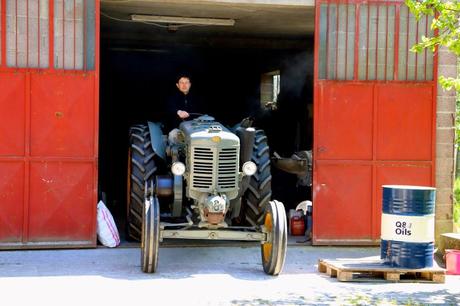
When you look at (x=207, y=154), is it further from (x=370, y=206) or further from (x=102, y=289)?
(x=370, y=206)

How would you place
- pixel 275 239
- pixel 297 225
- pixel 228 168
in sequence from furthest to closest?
pixel 297 225, pixel 228 168, pixel 275 239

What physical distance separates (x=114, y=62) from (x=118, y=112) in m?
1.32

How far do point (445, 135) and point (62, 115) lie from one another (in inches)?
220

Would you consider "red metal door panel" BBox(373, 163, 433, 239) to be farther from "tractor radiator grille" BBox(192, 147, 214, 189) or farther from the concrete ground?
"tractor radiator grille" BBox(192, 147, 214, 189)

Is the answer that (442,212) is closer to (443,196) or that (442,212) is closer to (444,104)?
(443,196)

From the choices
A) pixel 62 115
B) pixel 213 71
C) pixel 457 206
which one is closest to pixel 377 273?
pixel 62 115

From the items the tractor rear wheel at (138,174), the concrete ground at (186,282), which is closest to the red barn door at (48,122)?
the concrete ground at (186,282)

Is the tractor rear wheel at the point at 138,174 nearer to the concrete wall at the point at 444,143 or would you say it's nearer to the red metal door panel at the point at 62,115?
the red metal door panel at the point at 62,115

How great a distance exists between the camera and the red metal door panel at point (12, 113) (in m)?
10.8

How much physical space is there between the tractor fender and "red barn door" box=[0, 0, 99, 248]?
80cm

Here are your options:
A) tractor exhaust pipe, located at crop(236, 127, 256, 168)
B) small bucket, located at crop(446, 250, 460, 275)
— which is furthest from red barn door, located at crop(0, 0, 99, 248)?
small bucket, located at crop(446, 250, 460, 275)

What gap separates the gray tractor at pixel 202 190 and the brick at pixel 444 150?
2.70 metres

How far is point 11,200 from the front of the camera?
1080cm

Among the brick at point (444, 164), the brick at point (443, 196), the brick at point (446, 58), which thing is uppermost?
the brick at point (446, 58)
